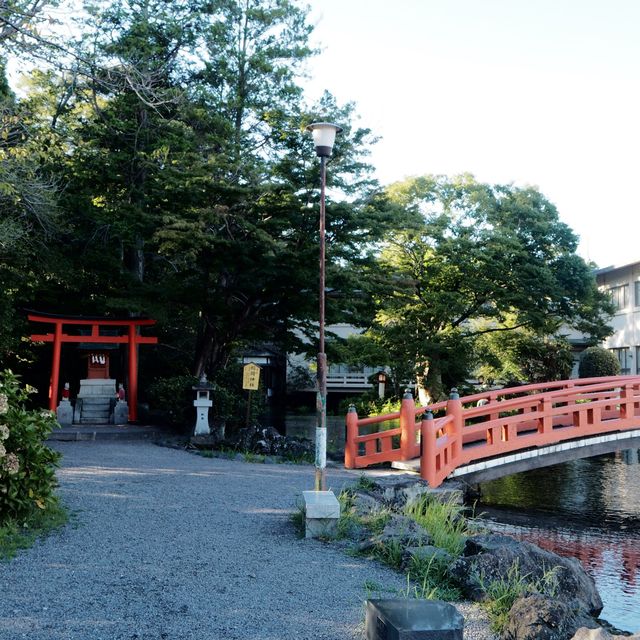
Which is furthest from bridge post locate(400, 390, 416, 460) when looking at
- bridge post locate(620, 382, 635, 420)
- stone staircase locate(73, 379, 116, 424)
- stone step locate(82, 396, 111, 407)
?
stone step locate(82, 396, 111, 407)

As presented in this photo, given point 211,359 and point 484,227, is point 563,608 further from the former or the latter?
point 484,227

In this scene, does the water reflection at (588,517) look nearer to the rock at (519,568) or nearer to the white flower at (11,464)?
the rock at (519,568)

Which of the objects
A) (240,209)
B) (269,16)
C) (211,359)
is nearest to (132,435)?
(211,359)

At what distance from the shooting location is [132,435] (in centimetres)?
1761

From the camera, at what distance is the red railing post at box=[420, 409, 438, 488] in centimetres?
1106

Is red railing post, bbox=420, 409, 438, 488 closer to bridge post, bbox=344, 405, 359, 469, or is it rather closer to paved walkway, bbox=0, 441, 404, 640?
bridge post, bbox=344, 405, 359, 469

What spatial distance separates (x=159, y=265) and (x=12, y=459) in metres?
16.9

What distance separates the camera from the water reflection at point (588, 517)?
8.20m

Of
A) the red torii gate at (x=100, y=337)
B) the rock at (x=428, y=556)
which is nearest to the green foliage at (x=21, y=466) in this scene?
the rock at (x=428, y=556)

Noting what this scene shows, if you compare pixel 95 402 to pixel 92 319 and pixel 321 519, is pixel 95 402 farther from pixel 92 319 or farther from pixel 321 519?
pixel 321 519

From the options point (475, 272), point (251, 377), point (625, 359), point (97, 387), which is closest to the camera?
point (251, 377)

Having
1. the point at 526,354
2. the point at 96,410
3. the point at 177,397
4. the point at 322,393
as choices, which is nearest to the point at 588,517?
the point at 322,393

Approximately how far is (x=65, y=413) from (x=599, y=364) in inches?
737

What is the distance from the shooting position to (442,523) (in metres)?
7.73
